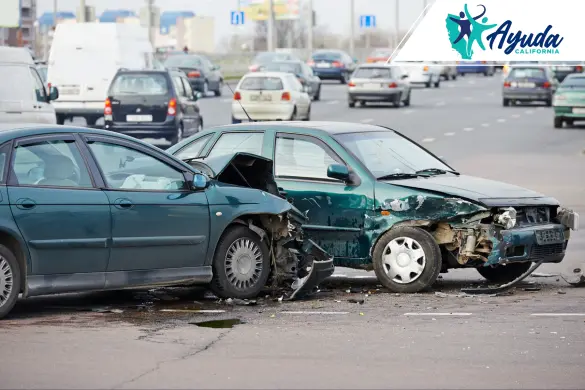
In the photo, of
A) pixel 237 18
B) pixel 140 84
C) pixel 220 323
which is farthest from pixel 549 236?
pixel 237 18

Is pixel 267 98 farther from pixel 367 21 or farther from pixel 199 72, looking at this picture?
pixel 367 21

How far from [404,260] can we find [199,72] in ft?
145

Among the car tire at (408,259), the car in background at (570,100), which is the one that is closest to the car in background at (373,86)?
the car in background at (570,100)

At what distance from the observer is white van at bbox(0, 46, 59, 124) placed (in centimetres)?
2584

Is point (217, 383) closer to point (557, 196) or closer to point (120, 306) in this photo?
point (120, 306)

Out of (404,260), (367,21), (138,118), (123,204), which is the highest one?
(367,21)

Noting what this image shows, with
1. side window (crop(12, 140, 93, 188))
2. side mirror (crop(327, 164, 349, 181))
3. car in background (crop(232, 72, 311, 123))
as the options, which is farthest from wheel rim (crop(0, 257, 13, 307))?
car in background (crop(232, 72, 311, 123))

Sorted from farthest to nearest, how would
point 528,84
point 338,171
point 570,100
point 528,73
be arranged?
point 528,84 < point 528,73 < point 570,100 < point 338,171

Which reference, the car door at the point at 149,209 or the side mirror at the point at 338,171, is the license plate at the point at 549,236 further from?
the car door at the point at 149,209

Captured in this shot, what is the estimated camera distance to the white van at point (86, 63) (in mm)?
35750

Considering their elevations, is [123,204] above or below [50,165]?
below

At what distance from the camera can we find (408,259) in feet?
37.6

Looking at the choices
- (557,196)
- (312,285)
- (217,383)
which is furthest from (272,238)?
(557,196)

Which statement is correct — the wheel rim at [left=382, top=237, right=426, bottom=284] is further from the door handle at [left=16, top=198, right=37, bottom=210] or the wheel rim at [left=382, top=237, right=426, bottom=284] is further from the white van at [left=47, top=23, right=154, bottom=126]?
the white van at [left=47, top=23, right=154, bottom=126]
